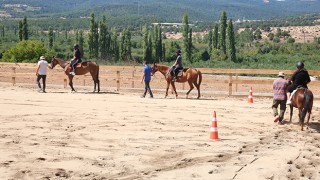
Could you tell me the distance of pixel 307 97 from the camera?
16.5 m

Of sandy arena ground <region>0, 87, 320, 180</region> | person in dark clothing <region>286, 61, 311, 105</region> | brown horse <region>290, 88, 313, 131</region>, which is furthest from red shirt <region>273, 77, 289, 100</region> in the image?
sandy arena ground <region>0, 87, 320, 180</region>

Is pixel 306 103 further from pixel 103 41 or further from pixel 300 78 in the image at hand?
pixel 103 41

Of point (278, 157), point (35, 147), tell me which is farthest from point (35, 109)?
point (278, 157)

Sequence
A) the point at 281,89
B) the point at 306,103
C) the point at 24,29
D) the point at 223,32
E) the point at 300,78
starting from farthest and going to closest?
the point at 223,32, the point at 24,29, the point at 281,89, the point at 300,78, the point at 306,103

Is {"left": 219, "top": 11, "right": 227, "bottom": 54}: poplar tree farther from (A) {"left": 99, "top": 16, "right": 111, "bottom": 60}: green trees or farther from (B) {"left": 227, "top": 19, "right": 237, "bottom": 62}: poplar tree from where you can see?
(A) {"left": 99, "top": 16, "right": 111, "bottom": 60}: green trees

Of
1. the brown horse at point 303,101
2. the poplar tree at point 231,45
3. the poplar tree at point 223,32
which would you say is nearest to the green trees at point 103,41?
the poplar tree at point 223,32

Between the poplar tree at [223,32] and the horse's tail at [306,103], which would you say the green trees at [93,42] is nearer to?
the poplar tree at [223,32]

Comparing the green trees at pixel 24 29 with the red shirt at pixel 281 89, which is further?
the green trees at pixel 24 29

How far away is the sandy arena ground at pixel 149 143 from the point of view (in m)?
10.6

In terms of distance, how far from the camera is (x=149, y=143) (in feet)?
43.8

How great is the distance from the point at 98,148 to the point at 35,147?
1320 millimetres

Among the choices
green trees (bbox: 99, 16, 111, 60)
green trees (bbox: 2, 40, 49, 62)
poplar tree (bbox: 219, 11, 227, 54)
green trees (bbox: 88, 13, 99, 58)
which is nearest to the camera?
green trees (bbox: 2, 40, 49, 62)

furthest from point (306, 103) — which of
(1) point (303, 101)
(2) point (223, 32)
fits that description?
(2) point (223, 32)

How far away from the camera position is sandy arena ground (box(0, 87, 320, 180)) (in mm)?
10553
